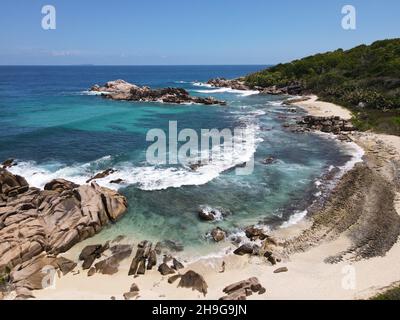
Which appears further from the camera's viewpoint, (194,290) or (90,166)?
(90,166)

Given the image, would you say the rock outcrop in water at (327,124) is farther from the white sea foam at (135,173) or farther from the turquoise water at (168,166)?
the white sea foam at (135,173)

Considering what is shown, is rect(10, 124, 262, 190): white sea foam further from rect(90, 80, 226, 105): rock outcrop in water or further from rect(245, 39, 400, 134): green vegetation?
rect(90, 80, 226, 105): rock outcrop in water

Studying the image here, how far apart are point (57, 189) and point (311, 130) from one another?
40614mm

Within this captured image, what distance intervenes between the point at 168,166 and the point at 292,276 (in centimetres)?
2198

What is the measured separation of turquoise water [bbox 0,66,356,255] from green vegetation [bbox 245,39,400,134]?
13210mm

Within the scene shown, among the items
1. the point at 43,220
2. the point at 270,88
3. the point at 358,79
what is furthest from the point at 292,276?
the point at 270,88

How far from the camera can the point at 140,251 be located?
2319 centimetres

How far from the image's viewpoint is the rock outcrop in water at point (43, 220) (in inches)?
856

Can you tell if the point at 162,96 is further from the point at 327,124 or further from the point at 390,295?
the point at 390,295

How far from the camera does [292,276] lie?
816 inches

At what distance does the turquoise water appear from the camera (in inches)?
1116

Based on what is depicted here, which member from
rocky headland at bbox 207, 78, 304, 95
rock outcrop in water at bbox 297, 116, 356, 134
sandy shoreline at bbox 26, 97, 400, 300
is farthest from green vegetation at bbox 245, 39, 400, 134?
sandy shoreline at bbox 26, 97, 400, 300
